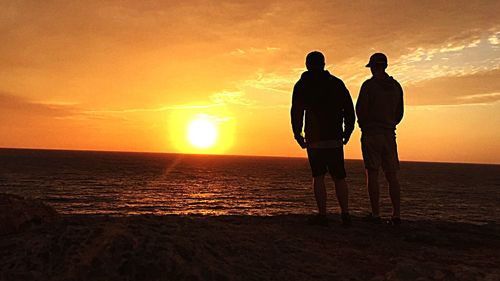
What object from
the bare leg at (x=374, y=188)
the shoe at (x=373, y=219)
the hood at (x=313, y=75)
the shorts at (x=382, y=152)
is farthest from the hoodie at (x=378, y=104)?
the shoe at (x=373, y=219)

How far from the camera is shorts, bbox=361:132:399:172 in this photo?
6.15 meters

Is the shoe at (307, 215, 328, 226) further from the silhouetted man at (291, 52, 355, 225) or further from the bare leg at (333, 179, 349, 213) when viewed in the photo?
the bare leg at (333, 179, 349, 213)

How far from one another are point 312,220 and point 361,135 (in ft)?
6.11

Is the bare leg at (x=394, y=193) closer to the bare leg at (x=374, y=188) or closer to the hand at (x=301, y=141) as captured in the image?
the bare leg at (x=374, y=188)

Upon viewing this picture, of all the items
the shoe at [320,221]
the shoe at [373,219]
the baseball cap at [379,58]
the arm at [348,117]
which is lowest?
the shoe at [373,219]

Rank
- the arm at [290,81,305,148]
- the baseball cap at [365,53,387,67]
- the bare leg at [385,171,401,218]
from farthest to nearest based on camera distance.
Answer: the baseball cap at [365,53,387,67], the bare leg at [385,171,401,218], the arm at [290,81,305,148]

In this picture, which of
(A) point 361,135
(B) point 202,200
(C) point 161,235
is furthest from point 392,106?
(B) point 202,200

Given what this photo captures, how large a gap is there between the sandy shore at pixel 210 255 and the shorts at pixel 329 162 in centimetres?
114

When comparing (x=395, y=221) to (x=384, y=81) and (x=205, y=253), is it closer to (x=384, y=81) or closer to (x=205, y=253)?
(x=384, y=81)

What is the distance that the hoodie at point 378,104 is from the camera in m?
6.14

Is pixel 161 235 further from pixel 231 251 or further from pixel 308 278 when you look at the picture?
pixel 308 278

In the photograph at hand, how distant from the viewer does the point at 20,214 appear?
3910 millimetres

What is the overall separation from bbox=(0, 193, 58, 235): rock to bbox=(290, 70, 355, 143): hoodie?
3.75 meters

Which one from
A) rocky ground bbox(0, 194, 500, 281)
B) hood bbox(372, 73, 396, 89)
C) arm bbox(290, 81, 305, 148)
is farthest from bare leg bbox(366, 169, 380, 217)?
hood bbox(372, 73, 396, 89)
